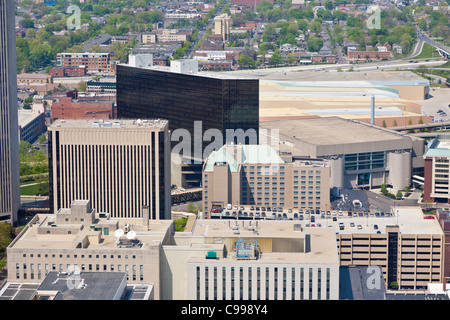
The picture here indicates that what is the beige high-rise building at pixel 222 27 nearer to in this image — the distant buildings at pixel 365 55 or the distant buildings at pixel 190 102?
the distant buildings at pixel 365 55

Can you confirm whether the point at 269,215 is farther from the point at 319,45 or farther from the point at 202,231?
the point at 319,45

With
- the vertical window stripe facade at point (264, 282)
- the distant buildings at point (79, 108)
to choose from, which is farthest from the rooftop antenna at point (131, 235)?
the distant buildings at point (79, 108)

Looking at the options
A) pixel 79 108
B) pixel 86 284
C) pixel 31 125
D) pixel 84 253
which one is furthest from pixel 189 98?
pixel 86 284

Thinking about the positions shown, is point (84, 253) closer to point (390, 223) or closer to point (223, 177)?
point (390, 223)

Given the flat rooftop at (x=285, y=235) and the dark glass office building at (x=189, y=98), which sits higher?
the dark glass office building at (x=189, y=98)

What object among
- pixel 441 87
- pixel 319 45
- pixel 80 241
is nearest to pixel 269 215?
pixel 80 241

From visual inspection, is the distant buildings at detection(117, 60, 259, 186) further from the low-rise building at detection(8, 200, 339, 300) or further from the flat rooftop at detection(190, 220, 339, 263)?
the low-rise building at detection(8, 200, 339, 300)
